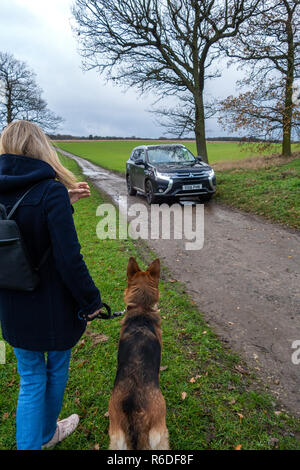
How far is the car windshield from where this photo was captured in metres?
11.7

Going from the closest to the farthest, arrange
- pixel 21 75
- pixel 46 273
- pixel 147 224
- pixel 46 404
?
pixel 46 273 → pixel 46 404 → pixel 147 224 → pixel 21 75

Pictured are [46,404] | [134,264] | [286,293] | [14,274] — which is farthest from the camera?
[286,293]

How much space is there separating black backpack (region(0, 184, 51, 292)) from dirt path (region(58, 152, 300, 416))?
2.59 m

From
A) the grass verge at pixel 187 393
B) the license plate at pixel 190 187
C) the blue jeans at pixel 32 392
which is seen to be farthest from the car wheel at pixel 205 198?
the blue jeans at pixel 32 392

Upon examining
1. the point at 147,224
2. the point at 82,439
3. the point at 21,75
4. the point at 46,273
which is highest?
the point at 21,75

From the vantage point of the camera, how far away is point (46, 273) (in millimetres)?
1849

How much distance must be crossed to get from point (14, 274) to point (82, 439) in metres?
1.72

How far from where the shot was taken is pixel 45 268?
1.85 meters

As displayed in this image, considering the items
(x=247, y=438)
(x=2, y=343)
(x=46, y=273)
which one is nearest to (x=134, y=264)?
(x=46, y=273)

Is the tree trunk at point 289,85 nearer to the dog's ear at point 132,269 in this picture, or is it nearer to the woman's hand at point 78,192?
the dog's ear at point 132,269

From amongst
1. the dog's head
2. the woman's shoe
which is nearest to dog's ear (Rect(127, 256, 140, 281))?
the dog's head

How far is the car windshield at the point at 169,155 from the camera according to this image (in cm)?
1167

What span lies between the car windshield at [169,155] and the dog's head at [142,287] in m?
9.33
